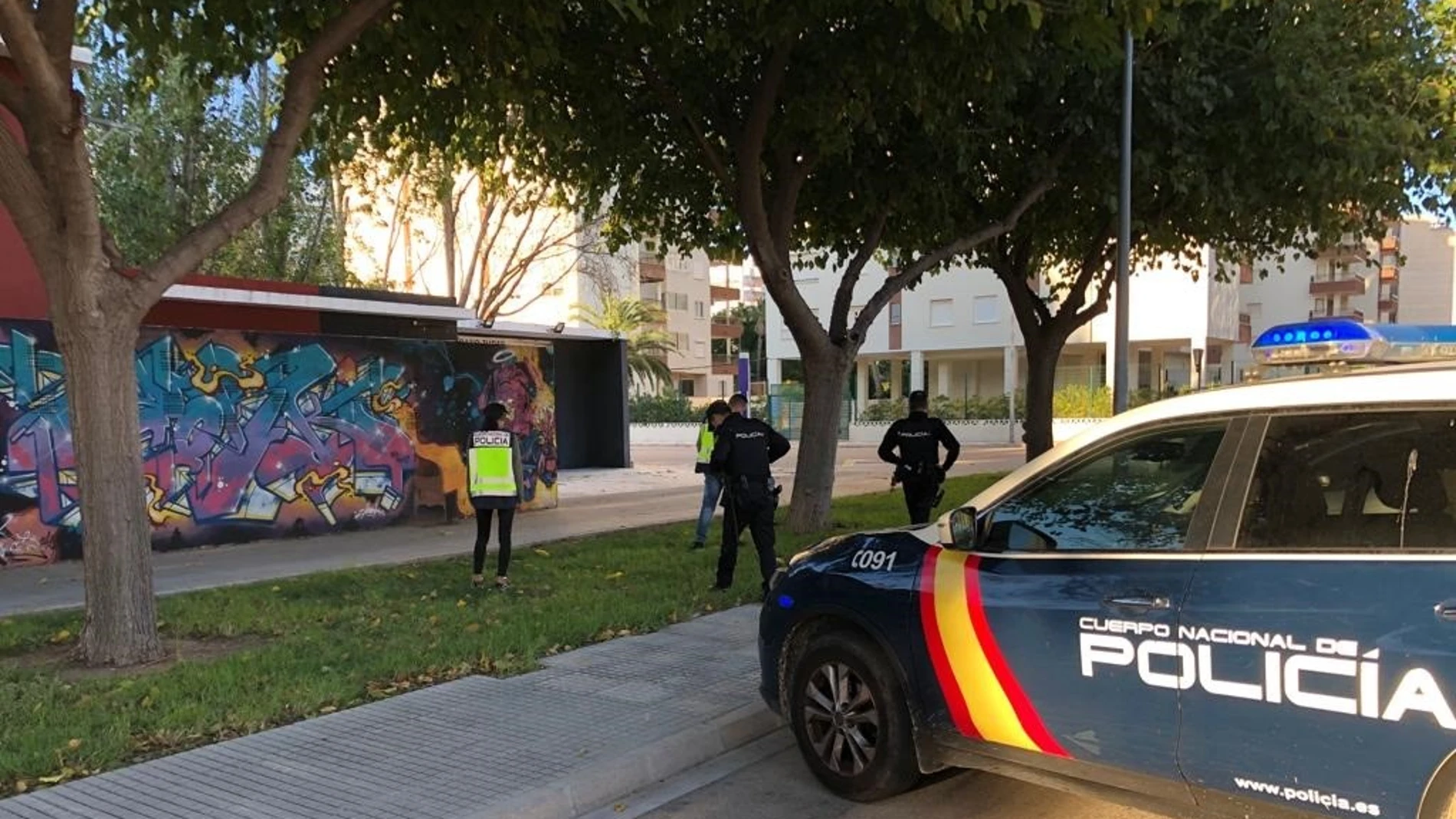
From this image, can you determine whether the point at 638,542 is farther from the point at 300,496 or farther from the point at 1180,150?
the point at 1180,150

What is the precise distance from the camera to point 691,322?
6238 centimetres

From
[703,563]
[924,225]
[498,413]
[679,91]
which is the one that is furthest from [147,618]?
[924,225]

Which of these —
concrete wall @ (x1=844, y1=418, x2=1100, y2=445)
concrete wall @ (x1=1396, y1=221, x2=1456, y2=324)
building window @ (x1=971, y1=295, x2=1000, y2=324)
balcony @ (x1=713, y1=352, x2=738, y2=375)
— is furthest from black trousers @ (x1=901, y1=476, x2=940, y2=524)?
concrete wall @ (x1=1396, y1=221, x2=1456, y2=324)

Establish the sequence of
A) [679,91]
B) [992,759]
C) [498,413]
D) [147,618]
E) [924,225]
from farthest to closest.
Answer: [924,225]
[679,91]
[498,413]
[147,618]
[992,759]

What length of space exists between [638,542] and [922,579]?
302 inches

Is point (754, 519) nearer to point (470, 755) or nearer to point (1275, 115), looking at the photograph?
point (470, 755)

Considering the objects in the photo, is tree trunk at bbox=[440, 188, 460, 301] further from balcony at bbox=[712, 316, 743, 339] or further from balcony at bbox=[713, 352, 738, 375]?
balcony at bbox=[712, 316, 743, 339]

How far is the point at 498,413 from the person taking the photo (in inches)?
342

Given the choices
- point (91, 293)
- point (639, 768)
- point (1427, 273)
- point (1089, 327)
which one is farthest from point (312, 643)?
point (1427, 273)

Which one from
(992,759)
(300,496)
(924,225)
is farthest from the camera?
(924,225)

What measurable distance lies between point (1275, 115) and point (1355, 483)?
975 centimetres

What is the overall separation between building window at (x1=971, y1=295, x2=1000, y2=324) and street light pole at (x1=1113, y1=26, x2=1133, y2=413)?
2993 cm

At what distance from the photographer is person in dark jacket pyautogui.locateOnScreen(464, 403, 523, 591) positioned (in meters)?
8.58

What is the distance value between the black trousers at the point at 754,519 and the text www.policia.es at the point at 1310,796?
16.2 feet
